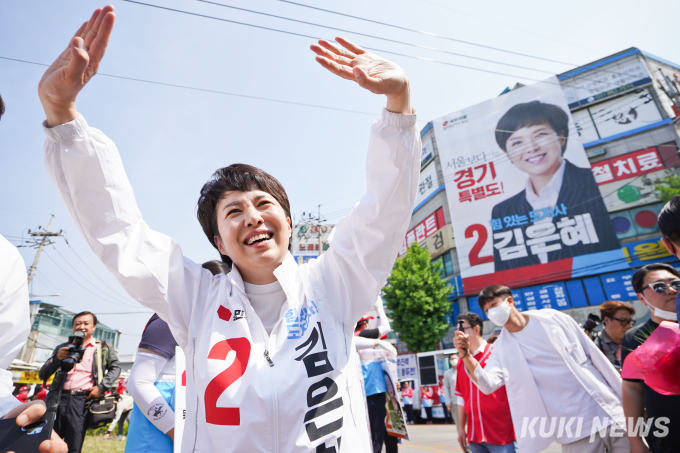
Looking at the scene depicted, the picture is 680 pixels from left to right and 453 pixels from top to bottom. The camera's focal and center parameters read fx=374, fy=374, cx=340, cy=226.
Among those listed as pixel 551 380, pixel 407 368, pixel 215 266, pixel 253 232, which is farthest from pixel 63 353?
pixel 407 368

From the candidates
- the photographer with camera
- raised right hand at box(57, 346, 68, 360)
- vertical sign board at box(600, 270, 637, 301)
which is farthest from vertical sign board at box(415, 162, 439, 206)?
raised right hand at box(57, 346, 68, 360)

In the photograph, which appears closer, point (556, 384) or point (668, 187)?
point (556, 384)

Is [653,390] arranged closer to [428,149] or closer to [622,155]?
[622,155]

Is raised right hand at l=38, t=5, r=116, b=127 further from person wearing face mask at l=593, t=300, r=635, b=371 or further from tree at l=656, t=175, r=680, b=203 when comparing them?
tree at l=656, t=175, r=680, b=203

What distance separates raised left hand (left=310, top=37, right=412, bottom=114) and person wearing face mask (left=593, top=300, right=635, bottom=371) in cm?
435

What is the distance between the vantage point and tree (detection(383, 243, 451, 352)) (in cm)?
2139

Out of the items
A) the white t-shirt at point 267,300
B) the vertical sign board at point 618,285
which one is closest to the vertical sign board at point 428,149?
the vertical sign board at point 618,285

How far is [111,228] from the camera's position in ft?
3.99

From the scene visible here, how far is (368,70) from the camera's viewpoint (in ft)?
4.77

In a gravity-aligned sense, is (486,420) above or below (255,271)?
below

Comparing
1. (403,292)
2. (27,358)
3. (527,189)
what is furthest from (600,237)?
(27,358)

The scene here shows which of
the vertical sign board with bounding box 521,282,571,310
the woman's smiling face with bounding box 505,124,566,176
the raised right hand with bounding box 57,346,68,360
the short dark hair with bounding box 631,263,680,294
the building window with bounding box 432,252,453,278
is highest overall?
the woman's smiling face with bounding box 505,124,566,176

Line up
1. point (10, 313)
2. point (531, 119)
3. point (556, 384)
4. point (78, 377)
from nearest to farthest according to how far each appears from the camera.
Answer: point (10, 313) < point (556, 384) < point (78, 377) < point (531, 119)

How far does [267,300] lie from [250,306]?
119 mm
